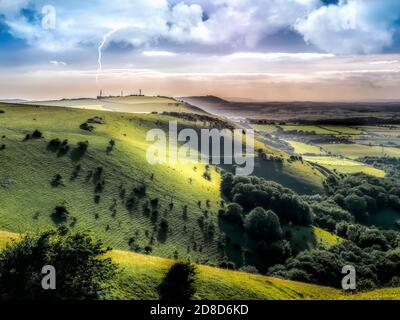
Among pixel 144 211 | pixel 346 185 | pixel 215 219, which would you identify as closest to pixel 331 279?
pixel 215 219

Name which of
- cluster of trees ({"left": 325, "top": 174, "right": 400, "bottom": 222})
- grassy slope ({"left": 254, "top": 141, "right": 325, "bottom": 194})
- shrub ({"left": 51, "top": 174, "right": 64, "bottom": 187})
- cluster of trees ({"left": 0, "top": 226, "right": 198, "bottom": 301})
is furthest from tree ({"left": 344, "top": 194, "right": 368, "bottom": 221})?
cluster of trees ({"left": 0, "top": 226, "right": 198, "bottom": 301})

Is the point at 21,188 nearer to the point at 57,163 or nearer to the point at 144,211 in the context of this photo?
the point at 57,163

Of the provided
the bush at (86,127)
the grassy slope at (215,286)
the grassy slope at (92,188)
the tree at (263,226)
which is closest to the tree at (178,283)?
the grassy slope at (215,286)

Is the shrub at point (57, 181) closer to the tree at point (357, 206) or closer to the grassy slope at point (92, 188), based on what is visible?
the grassy slope at point (92, 188)

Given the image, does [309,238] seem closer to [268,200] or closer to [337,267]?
[268,200]

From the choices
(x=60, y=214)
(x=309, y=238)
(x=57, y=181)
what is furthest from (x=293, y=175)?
(x=60, y=214)

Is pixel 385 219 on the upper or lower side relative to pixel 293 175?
lower
